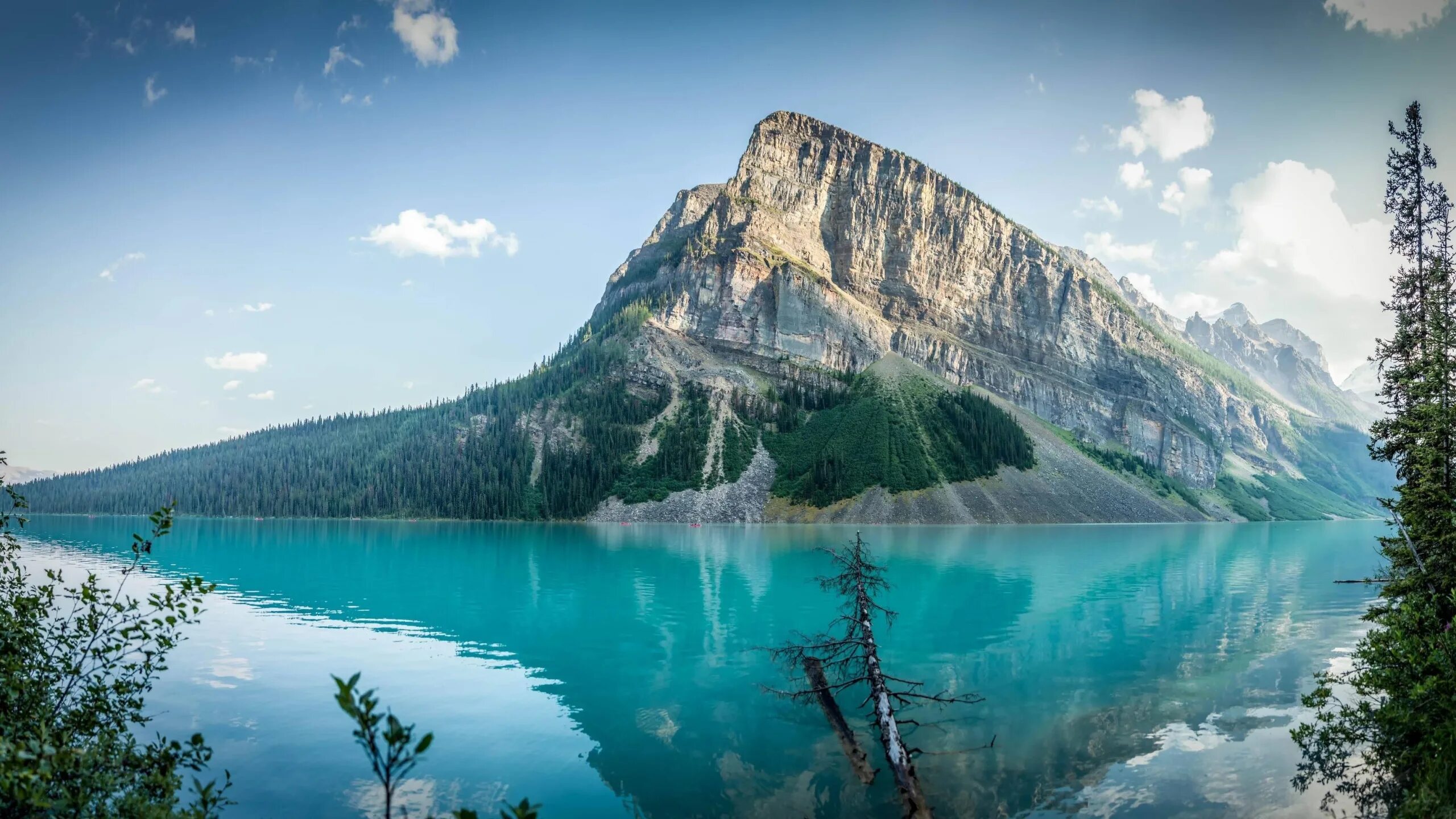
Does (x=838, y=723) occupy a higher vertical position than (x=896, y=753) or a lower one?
lower

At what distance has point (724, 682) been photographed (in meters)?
28.2

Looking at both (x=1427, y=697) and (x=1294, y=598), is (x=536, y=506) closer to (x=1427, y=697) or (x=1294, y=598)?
(x=1294, y=598)

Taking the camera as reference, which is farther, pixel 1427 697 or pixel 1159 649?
pixel 1159 649

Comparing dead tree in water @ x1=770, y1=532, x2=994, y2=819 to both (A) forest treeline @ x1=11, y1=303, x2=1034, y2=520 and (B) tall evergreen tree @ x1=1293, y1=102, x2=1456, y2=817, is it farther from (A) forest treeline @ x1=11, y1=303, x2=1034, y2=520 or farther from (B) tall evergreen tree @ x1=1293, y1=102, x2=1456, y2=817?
(A) forest treeline @ x1=11, y1=303, x2=1034, y2=520

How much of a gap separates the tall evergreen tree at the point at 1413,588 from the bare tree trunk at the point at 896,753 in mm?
8730

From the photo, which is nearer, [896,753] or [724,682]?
[896,753]

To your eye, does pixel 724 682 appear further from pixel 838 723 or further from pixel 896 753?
pixel 896 753

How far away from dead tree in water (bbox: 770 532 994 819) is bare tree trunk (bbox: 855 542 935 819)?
0.01 meters

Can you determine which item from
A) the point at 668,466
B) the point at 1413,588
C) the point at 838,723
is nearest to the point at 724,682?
the point at 838,723

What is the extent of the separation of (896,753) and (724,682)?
11.7m

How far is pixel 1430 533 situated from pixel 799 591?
126 ft

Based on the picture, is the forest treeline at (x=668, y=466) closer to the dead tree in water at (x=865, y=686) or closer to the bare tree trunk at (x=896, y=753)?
the dead tree in water at (x=865, y=686)

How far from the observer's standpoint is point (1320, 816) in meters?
16.0

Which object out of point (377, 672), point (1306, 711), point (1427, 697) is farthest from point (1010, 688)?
point (377, 672)
